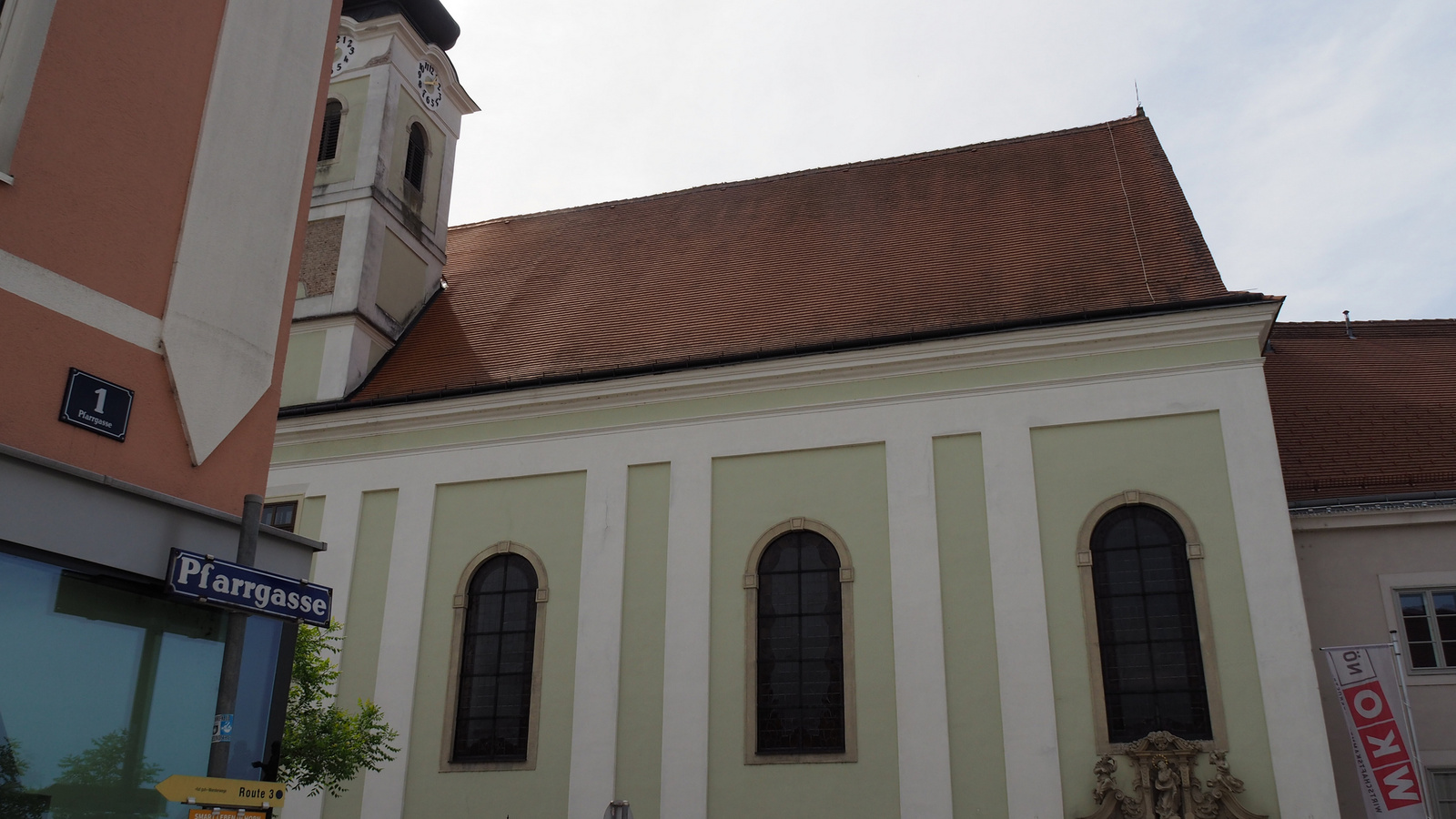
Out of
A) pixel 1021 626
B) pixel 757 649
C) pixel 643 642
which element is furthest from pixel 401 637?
pixel 1021 626

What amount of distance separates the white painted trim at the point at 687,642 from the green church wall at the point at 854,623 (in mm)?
118

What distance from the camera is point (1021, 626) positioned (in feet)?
47.1

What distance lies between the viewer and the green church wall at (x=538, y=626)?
617 inches

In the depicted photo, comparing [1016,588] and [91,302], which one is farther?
[1016,588]

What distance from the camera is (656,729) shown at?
15.4 meters

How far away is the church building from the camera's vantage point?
1388cm

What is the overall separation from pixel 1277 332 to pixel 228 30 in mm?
17334

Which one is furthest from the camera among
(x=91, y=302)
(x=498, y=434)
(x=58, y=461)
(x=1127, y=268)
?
(x=498, y=434)

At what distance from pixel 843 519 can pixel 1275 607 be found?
5.13m

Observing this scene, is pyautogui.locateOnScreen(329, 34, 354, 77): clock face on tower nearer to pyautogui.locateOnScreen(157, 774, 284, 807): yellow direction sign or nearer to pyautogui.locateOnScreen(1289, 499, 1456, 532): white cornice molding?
pyautogui.locateOnScreen(1289, 499, 1456, 532): white cornice molding

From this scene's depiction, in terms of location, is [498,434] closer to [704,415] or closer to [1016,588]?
[704,415]

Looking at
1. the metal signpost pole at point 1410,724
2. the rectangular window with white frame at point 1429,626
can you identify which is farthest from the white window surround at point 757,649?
the rectangular window with white frame at point 1429,626

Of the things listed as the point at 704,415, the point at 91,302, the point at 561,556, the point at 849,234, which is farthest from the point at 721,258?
the point at 91,302

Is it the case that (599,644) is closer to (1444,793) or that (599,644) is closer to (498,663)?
(498,663)
